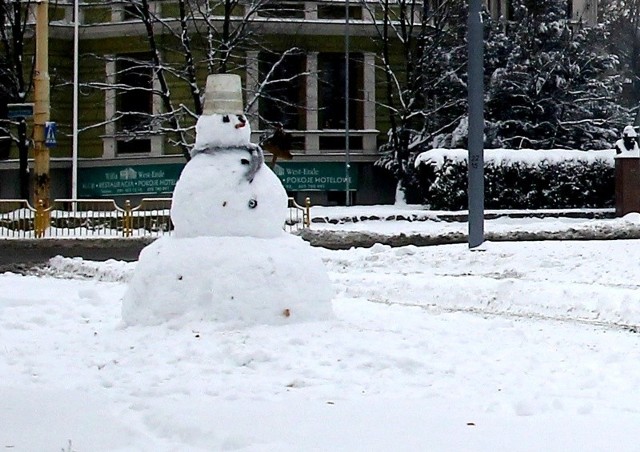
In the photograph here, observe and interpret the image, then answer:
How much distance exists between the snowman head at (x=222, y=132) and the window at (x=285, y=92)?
24884mm

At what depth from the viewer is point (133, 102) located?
36.7 metres

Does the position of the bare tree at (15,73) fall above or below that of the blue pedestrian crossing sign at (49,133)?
above

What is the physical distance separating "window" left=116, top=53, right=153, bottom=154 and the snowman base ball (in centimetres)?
2480

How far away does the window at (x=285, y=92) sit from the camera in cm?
3597

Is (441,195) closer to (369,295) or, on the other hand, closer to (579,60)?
(579,60)

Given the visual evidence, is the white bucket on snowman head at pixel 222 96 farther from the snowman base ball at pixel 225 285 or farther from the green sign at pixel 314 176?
the green sign at pixel 314 176

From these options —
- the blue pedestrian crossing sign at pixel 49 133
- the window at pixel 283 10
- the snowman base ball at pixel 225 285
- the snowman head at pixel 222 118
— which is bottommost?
the snowman base ball at pixel 225 285

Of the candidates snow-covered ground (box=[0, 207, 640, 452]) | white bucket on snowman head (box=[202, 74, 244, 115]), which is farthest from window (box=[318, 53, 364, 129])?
white bucket on snowman head (box=[202, 74, 244, 115])

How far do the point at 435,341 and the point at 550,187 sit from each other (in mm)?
21433

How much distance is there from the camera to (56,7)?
118 ft

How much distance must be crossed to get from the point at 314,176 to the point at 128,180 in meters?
5.87

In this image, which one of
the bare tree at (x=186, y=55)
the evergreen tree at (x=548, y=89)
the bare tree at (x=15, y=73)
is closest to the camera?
the bare tree at (x=186, y=55)

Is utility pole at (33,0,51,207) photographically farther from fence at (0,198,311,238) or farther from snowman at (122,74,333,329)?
snowman at (122,74,333,329)

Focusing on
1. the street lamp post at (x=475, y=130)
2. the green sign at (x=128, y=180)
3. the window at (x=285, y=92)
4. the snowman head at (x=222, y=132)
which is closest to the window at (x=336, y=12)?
the window at (x=285, y=92)
